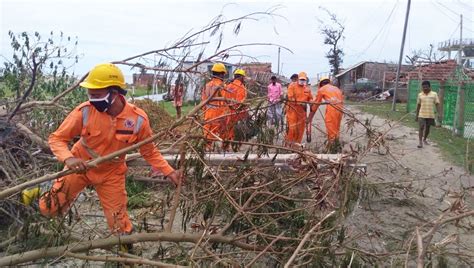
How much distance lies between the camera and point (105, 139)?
4.14 metres

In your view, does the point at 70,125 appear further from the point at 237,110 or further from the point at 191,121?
the point at 237,110

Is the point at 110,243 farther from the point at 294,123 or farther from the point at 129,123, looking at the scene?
the point at 294,123

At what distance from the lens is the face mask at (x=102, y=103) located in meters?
3.95

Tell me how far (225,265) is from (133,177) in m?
3.49

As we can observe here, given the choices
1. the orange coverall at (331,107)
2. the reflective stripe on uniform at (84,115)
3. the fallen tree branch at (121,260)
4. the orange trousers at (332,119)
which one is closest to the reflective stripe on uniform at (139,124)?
the reflective stripe on uniform at (84,115)

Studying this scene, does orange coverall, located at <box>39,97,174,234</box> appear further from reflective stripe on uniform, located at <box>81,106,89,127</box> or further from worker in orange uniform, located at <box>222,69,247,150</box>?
worker in orange uniform, located at <box>222,69,247,150</box>

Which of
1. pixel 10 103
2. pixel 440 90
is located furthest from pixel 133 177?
pixel 440 90

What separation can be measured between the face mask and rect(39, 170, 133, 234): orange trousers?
1.79 ft

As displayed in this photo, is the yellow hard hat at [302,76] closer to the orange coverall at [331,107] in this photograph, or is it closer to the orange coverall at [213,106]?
the orange coverall at [331,107]

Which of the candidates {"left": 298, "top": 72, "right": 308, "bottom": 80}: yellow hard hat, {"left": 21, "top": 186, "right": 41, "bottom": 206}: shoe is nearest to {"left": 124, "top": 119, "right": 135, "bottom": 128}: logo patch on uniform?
{"left": 21, "top": 186, "right": 41, "bottom": 206}: shoe

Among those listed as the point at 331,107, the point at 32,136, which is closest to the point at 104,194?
the point at 32,136

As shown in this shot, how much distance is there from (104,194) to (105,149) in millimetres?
366

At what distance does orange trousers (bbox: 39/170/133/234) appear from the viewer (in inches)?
159

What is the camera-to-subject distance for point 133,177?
6531 millimetres
